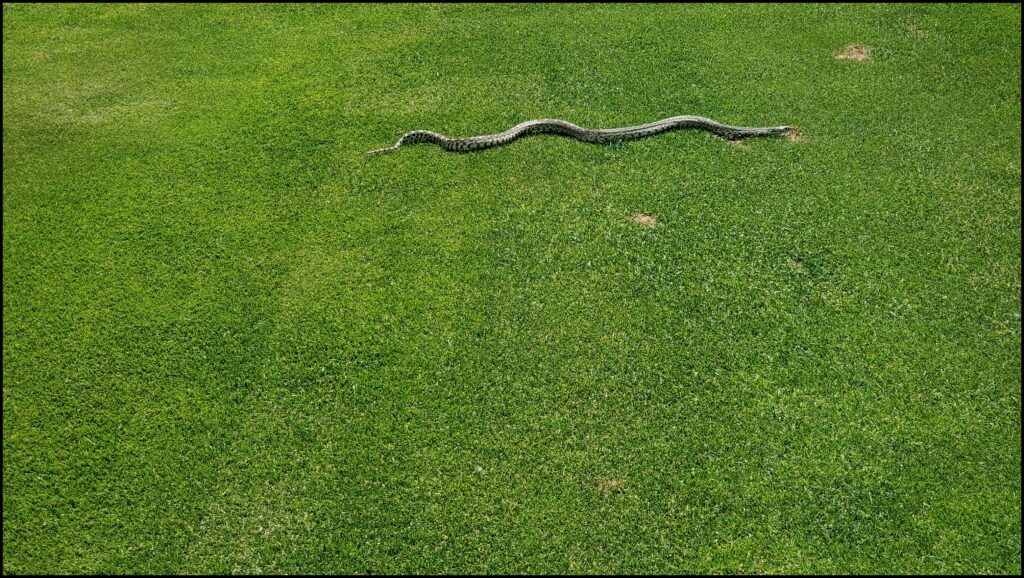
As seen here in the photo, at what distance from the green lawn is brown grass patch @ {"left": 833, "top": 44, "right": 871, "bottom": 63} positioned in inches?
7.9

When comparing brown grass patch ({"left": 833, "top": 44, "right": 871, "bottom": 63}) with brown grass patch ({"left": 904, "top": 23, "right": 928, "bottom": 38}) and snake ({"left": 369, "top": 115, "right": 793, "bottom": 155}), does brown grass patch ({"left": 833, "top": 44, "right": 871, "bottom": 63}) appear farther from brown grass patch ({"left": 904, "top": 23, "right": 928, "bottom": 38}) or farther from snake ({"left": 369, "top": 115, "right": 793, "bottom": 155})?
snake ({"left": 369, "top": 115, "right": 793, "bottom": 155})

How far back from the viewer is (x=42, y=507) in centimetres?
713

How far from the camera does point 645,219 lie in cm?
1055

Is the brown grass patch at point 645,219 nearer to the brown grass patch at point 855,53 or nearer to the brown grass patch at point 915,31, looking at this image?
the brown grass patch at point 855,53

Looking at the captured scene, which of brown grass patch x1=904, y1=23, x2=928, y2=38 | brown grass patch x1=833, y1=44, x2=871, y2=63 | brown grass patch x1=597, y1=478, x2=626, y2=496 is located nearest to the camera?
brown grass patch x1=597, y1=478, x2=626, y2=496

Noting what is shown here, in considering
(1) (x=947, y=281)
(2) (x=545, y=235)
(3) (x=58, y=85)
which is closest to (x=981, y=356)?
(1) (x=947, y=281)

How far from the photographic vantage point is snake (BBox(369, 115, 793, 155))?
464 inches

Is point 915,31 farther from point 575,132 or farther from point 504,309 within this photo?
point 504,309

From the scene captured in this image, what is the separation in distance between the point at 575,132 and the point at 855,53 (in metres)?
8.07

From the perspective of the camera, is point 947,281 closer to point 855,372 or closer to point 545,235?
point 855,372

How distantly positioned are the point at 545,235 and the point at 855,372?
5158 millimetres

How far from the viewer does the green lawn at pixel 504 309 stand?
7.09m

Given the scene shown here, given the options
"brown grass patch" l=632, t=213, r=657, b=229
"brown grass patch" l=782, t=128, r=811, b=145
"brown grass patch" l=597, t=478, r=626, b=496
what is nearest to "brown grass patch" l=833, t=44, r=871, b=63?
"brown grass patch" l=782, t=128, r=811, b=145

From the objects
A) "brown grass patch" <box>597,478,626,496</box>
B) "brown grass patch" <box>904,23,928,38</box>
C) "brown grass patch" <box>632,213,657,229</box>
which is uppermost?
"brown grass patch" <box>904,23,928,38</box>
